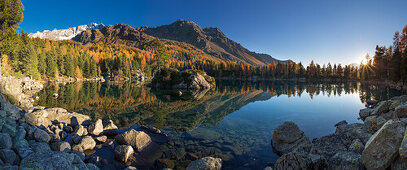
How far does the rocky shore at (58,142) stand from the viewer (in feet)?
23.5

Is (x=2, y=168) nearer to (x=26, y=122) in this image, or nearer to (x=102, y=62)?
(x=26, y=122)

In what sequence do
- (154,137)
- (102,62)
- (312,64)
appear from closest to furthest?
1. (154,137)
2. (312,64)
3. (102,62)

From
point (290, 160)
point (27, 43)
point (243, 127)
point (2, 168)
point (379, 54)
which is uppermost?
point (27, 43)

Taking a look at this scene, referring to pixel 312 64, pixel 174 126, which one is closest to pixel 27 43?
pixel 174 126

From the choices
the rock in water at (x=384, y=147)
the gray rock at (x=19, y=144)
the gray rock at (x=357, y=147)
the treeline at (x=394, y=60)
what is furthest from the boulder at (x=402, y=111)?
the treeline at (x=394, y=60)

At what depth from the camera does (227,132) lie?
16422mm

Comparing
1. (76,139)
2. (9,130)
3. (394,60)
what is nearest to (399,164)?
(76,139)

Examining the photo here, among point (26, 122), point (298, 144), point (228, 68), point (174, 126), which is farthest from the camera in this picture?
point (228, 68)

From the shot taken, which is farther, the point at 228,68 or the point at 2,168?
the point at 228,68

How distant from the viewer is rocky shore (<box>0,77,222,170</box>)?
7.15 meters

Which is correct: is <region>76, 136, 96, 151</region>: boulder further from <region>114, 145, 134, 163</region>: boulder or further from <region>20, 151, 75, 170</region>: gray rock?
<region>20, 151, 75, 170</region>: gray rock

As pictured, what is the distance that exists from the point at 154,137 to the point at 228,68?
145m

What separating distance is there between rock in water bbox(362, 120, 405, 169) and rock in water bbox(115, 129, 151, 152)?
12543 mm

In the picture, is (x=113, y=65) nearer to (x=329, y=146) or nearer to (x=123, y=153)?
(x=123, y=153)
